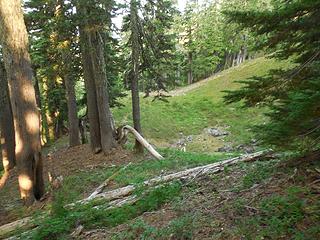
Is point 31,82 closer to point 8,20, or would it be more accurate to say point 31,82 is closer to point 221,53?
point 8,20

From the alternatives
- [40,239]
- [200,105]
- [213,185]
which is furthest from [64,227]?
[200,105]

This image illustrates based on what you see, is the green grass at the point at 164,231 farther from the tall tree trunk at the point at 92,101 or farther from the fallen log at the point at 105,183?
the tall tree trunk at the point at 92,101

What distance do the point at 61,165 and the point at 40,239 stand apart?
7.34m

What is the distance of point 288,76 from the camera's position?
4.37 m

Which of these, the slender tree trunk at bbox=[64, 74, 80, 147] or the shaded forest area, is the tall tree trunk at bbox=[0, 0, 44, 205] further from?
the slender tree trunk at bbox=[64, 74, 80, 147]

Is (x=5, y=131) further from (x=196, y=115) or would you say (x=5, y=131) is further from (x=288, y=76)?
(x=196, y=115)

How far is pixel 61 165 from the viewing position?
12.5 meters

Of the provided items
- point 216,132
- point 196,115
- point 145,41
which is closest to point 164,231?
point 145,41

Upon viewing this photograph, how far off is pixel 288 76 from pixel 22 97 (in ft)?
20.2

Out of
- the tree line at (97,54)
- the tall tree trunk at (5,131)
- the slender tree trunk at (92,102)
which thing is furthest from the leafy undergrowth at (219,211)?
the tall tree trunk at (5,131)

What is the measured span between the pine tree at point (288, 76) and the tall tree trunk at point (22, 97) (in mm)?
5560

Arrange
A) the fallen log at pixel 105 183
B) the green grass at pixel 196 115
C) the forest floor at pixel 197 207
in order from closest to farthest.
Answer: the forest floor at pixel 197 207
the fallen log at pixel 105 183
the green grass at pixel 196 115

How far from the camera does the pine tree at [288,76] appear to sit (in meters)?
3.55

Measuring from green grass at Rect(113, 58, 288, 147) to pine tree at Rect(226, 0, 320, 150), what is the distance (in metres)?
17.6
